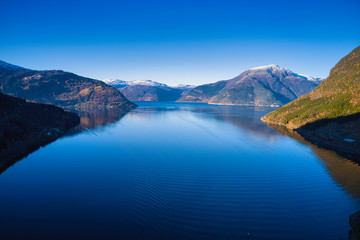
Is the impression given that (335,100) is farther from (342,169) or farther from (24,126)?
(24,126)

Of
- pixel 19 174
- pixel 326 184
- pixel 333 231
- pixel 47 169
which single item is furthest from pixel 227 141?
pixel 19 174

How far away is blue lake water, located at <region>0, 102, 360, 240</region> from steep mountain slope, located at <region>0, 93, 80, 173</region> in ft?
11.6

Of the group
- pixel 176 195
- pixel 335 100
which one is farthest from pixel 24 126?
pixel 335 100

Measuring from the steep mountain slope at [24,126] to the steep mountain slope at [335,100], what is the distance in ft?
293

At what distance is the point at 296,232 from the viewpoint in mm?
16219

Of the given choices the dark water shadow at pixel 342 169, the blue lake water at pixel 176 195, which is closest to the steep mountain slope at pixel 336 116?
the dark water shadow at pixel 342 169

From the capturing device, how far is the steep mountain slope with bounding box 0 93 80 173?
37.4 meters

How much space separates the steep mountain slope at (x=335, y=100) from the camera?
231 feet

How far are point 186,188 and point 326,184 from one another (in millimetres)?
20157

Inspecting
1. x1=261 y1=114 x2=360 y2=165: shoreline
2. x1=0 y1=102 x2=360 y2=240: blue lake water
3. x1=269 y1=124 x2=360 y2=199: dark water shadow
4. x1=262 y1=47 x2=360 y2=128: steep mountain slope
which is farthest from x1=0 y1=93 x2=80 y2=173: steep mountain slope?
x1=262 y1=47 x2=360 y2=128: steep mountain slope

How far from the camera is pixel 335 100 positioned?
261ft

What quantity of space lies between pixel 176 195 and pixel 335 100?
89.8 meters

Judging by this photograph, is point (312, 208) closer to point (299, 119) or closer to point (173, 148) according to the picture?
point (173, 148)

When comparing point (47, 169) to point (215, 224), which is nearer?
point (215, 224)
